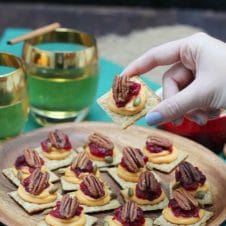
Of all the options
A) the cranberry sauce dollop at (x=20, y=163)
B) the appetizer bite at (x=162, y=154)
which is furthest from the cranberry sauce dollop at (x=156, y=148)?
the cranberry sauce dollop at (x=20, y=163)

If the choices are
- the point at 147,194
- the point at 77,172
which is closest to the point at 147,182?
the point at 147,194

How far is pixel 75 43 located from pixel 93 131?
186mm

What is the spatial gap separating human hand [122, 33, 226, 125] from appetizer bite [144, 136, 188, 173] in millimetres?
89

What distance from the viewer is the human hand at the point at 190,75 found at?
924 mm

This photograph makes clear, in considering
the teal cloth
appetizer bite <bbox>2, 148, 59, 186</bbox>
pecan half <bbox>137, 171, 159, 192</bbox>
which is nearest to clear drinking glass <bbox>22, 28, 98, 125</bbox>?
the teal cloth

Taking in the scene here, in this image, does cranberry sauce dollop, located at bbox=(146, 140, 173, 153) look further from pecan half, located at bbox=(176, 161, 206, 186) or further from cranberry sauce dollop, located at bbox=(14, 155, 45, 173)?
cranberry sauce dollop, located at bbox=(14, 155, 45, 173)

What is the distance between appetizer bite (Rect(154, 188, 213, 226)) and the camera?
38.1 inches

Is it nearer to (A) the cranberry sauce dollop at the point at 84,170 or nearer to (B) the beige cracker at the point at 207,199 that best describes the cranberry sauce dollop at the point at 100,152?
(A) the cranberry sauce dollop at the point at 84,170

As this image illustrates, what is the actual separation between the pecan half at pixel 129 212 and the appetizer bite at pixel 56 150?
0.20 m

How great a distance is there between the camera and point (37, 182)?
1.03 metres

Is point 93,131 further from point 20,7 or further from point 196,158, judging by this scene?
point 20,7

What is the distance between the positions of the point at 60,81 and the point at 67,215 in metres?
0.34

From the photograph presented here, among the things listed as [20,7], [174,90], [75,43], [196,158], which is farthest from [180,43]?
[20,7]

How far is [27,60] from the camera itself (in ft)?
4.04
